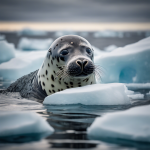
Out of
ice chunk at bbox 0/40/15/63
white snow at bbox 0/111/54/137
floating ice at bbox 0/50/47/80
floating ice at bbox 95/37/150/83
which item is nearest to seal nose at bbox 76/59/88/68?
white snow at bbox 0/111/54/137

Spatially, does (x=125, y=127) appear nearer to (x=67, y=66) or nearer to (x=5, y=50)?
(x=67, y=66)

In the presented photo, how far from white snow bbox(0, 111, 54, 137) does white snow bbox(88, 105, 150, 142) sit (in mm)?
467

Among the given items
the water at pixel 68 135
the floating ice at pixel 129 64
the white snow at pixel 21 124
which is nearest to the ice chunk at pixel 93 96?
the water at pixel 68 135

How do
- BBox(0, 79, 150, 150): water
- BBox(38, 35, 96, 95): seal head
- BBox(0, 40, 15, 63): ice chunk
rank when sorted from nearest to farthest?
BBox(0, 79, 150, 150): water → BBox(38, 35, 96, 95): seal head → BBox(0, 40, 15, 63): ice chunk

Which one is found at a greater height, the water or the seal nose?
the seal nose

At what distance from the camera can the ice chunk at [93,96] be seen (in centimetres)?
435

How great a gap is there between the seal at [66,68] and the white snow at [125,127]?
1.67 metres

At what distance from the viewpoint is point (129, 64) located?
306 inches

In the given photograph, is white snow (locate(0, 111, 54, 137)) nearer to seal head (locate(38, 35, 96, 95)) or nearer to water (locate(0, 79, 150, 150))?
water (locate(0, 79, 150, 150))

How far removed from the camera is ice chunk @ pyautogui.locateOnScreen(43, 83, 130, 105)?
435cm

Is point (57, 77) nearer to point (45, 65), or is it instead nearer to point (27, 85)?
point (45, 65)

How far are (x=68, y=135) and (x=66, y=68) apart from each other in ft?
6.08

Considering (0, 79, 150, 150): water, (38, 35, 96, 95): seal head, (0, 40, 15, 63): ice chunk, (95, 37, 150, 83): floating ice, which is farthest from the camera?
(0, 40, 15, 63): ice chunk

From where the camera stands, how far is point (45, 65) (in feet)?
17.4
